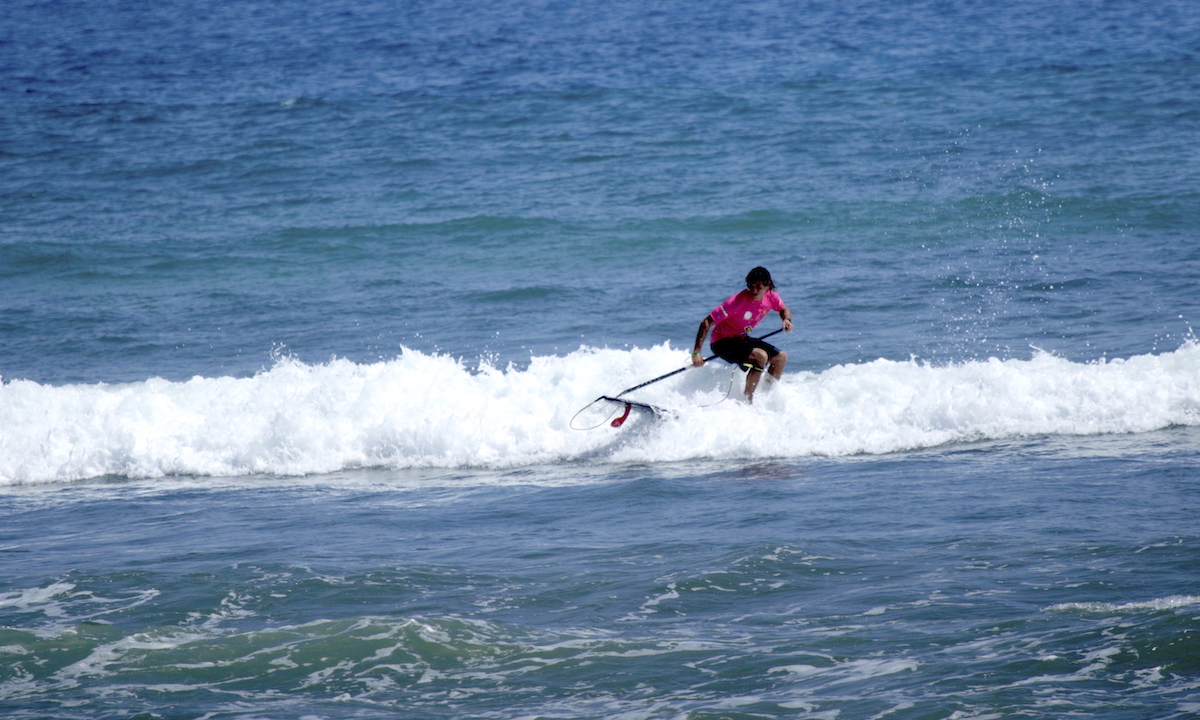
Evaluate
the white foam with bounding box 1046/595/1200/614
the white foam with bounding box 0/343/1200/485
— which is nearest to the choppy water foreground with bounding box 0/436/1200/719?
the white foam with bounding box 1046/595/1200/614

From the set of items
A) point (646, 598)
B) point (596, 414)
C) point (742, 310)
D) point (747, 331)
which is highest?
point (742, 310)

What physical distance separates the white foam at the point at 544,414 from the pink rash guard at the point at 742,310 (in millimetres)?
651

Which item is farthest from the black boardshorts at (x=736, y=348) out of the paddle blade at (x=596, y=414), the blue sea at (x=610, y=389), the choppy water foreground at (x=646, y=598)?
the choppy water foreground at (x=646, y=598)

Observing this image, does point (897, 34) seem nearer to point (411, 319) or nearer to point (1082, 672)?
point (411, 319)

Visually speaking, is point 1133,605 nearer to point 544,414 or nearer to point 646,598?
point 646,598

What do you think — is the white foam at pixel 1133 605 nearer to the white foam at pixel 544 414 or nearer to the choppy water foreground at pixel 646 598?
the choppy water foreground at pixel 646 598

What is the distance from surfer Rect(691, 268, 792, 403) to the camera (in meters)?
9.87

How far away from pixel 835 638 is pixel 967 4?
95.0 feet

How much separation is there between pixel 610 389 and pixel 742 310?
5.63ft

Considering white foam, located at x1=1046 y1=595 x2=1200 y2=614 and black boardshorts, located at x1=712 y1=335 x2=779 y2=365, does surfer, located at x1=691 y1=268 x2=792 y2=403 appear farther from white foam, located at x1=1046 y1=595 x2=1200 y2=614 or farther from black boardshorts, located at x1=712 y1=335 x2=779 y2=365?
white foam, located at x1=1046 y1=595 x2=1200 y2=614

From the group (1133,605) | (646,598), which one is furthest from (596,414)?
(1133,605)

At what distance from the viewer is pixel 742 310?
32.7ft

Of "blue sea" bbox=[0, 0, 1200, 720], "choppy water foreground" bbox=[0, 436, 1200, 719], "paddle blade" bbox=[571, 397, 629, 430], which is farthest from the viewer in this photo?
"paddle blade" bbox=[571, 397, 629, 430]

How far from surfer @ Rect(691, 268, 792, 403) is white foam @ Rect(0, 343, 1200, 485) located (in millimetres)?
316
